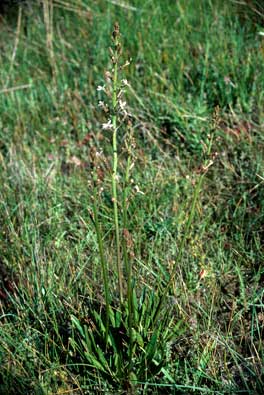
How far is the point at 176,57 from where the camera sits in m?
3.57

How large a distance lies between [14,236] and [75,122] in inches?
43.0

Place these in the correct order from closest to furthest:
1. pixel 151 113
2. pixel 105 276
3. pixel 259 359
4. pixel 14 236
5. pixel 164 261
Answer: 1. pixel 105 276
2. pixel 259 359
3. pixel 164 261
4. pixel 14 236
5. pixel 151 113

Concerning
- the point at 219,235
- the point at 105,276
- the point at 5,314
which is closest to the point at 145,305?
the point at 105,276

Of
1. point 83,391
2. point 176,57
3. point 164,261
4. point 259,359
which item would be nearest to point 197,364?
point 259,359

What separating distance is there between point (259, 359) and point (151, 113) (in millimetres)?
1835

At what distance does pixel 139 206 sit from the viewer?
9.19ft

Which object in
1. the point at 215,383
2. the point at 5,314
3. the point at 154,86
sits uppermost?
the point at 154,86

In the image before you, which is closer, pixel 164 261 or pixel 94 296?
pixel 94 296

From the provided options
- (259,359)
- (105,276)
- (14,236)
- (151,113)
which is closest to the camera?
(105,276)

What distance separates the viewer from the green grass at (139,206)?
195cm

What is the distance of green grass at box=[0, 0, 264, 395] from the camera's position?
6.39 feet

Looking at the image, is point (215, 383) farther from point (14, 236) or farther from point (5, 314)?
point (14, 236)

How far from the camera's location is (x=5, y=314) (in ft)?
7.06

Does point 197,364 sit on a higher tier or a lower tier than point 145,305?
lower
